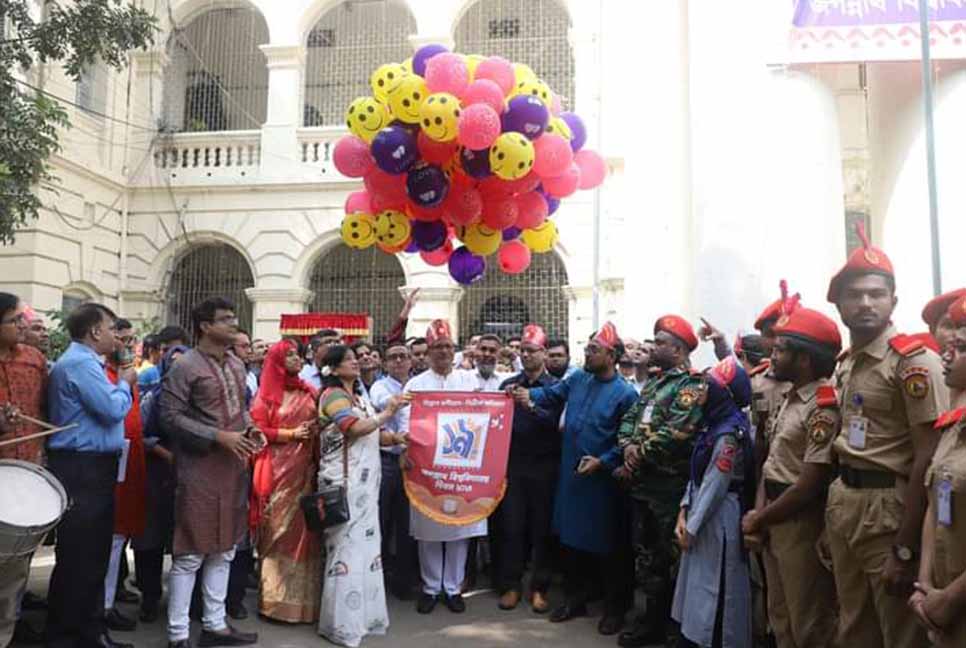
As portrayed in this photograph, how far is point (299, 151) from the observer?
1424 cm

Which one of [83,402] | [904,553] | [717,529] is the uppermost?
[83,402]

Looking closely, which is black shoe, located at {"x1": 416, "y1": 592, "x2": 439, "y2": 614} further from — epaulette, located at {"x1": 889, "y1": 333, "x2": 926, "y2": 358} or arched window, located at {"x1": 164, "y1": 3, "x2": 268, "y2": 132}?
arched window, located at {"x1": 164, "y1": 3, "x2": 268, "y2": 132}

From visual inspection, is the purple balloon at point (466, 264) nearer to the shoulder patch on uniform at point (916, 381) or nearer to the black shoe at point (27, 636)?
the black shoe at point (27, 636)

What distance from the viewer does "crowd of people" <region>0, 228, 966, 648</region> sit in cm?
292

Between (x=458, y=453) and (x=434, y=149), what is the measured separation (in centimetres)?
220

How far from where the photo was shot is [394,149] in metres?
5.62

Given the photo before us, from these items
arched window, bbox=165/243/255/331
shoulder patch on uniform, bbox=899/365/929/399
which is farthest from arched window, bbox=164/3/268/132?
shoulder patch on uniform, bbox=899/365/929/399

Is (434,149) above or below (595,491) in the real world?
above

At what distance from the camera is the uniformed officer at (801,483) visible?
3.29 metres

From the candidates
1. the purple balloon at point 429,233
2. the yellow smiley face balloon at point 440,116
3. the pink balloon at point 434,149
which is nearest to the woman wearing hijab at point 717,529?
the yellow smiley face balloon at point 440,116

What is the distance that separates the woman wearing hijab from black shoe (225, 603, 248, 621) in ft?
8.97

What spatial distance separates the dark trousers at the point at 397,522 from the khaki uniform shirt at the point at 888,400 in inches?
134

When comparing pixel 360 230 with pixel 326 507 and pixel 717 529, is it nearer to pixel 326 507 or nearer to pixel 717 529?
pixel 326 507

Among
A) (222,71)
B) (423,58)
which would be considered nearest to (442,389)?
(423,58)
